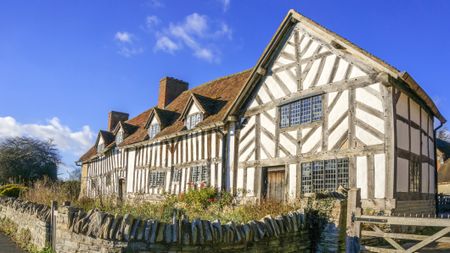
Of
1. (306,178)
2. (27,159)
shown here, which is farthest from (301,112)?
(27,159)

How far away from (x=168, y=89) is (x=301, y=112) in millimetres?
13613

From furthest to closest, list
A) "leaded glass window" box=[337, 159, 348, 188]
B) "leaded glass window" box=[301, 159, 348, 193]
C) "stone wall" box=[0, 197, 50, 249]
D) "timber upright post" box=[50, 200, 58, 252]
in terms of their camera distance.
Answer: "leaded glass window" box=[301, 159, 348, 193], "leaded glass window" box=[337, 159, 348, 188], "stone wall" box=[0, 197, 50, 249], "timber upright post" box=[50, 200, 58, 252]

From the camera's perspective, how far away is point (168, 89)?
25422 millimetres

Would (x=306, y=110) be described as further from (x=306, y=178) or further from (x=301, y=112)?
(x=306, y=178)

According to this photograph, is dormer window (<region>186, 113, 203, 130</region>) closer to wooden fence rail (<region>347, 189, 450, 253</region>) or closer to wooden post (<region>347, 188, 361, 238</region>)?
wooden post (<region>347, 188, 361, 238</region>)

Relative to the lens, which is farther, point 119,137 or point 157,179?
point 119,137

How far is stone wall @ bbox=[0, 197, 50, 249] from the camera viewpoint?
9.33m

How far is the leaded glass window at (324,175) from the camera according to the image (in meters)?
11.8

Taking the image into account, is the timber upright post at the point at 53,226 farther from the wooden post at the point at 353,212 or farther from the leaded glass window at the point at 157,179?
the leaded glass window at the point at 157,179

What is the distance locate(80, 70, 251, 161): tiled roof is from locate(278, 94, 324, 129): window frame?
276 centimetres

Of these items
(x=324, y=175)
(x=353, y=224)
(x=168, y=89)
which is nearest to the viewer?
(x=353, y=224)

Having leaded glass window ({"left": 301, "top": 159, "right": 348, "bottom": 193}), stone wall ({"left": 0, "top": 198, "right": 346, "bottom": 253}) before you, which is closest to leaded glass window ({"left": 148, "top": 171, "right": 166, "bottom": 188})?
leaded glass window ({"left": 301, "top": 159, "right": 348, "bottom": 193})

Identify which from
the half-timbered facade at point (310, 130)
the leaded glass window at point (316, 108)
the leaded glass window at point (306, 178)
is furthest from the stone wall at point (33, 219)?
the leaded glass window at point (316, 108)

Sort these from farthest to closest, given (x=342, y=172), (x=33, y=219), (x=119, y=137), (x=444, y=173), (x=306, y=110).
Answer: (x=444, y=173) → (x=119, y=137) → (x=306, y=110) → (x=342, y=172) → (x=33, y=219)
